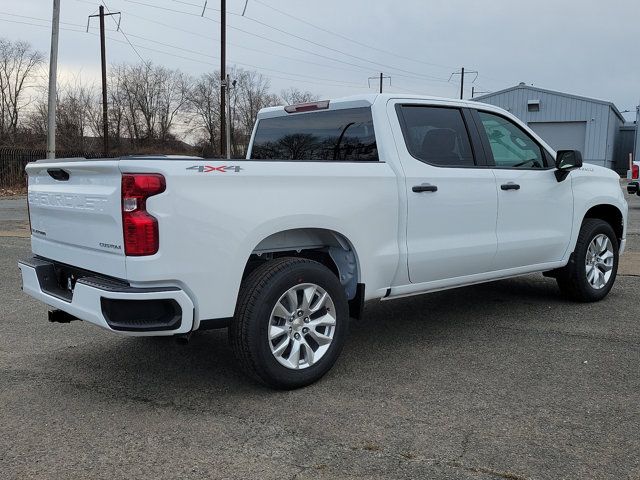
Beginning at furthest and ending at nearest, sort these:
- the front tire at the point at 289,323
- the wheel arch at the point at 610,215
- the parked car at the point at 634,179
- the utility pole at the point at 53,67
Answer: the utility pole at the point at 53,67, the parked car at the point at 634,179, the wheel arch at the point at 610,215, the front tire at the point at 289,323

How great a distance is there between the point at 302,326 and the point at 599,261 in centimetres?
372

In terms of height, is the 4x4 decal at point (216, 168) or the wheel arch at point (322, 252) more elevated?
the 4x4 decal at point (216, 168)

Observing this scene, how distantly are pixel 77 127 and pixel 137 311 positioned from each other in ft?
154

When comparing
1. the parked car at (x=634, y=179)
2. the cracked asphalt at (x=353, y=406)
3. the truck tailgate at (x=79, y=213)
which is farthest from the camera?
the parked car at (x=634, y=179)

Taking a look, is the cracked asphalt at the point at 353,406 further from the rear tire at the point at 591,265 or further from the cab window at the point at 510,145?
the cab window at the point at 510,145

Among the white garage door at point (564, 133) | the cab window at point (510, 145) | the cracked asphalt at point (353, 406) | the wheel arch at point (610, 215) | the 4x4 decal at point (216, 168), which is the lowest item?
the cracked asphalt at point (353, 406)

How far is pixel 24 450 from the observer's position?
3125 mm

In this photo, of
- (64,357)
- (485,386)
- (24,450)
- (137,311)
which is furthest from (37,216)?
(485,386)

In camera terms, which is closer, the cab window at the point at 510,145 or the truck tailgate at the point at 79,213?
the truck tailgate at the point at 79,213

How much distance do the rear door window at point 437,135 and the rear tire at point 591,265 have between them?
176 centimetres

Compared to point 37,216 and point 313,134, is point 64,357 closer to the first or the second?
point 37,216

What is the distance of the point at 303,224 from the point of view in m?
3.86

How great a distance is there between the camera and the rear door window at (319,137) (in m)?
4.63

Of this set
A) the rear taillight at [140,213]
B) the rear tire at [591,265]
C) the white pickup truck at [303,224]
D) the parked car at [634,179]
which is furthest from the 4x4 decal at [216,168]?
the parked car at [634,179]
